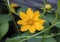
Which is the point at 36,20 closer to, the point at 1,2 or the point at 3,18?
the point at 3,18

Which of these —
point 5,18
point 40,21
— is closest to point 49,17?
point 40,21

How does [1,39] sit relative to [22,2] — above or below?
below

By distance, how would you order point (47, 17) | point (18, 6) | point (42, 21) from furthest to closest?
point (18, 6) → point (47, 17) → point (42, 21)

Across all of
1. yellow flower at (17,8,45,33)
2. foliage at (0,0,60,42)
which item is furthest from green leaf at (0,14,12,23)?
yellow flower at (17,8,45,33)

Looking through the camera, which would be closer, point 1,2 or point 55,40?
point 55,40

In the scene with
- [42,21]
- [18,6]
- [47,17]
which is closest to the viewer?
[42,21]

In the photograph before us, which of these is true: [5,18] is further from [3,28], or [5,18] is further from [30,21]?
[30,21]

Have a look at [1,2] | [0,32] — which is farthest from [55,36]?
[1,2]

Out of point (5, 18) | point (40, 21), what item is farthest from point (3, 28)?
point (40, 21)

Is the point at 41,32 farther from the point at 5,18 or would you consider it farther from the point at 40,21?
the point at 5,18

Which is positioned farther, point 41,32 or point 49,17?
point 49,17
